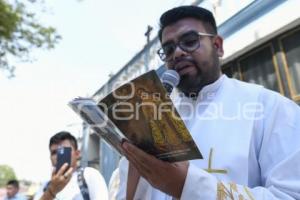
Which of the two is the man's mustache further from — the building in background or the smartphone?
the building in background

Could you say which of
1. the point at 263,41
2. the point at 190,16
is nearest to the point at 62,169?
the point at 190,16

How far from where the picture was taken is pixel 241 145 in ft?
4.56

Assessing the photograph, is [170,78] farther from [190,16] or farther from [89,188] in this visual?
[89,188]

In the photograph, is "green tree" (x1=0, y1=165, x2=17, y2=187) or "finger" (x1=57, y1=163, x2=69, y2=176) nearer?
"finger" (x1=57, y1=163, x2=69, y2=176)

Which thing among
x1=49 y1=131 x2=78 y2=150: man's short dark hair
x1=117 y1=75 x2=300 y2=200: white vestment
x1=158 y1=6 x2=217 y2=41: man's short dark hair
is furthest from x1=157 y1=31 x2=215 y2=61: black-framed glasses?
x1=49 y1=131 x2=78 y2=150: man's short dark hair

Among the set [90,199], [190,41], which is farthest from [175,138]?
[90,199]

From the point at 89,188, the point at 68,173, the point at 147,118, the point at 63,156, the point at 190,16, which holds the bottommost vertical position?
the point at 89,188

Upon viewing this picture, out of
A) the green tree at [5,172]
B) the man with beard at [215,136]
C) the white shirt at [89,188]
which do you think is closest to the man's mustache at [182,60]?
the man with beard at [215,136]

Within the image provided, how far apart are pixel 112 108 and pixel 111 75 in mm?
9028

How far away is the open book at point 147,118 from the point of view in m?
0.96

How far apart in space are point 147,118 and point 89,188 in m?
1.86

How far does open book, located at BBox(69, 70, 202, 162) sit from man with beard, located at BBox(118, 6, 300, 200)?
0.05 metres

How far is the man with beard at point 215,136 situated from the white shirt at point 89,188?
106 cm

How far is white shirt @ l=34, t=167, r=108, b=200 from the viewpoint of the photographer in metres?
2.60
